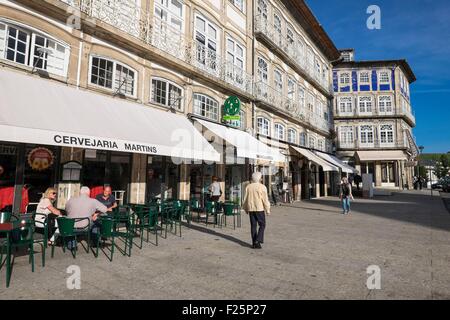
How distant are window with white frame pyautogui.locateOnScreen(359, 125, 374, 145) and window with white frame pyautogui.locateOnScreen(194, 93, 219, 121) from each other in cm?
3567

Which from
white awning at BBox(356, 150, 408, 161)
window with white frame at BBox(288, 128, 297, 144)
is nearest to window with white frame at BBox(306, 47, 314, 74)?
window with white frame at BBox(288, 128, 297, 144)

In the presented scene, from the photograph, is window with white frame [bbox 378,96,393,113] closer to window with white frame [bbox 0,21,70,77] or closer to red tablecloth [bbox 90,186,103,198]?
red tablecloth [bbox 90,186,103,198]

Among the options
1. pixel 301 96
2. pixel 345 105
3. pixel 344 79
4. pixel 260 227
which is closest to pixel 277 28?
pixel 301 96

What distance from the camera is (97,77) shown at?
8.31 m

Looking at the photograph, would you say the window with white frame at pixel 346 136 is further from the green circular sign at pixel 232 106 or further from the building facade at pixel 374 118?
the green circular sign at pixel 232 106

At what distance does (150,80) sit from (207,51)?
3683mm

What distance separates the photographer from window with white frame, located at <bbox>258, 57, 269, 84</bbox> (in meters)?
16.2

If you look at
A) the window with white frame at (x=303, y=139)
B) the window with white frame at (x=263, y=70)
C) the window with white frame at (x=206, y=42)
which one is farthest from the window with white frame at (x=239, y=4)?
the window with white frame at (x=303, y=139)

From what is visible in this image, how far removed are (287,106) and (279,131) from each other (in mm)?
2092

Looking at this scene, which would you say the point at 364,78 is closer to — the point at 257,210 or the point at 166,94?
the point at 166,94

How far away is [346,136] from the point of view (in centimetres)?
4269
